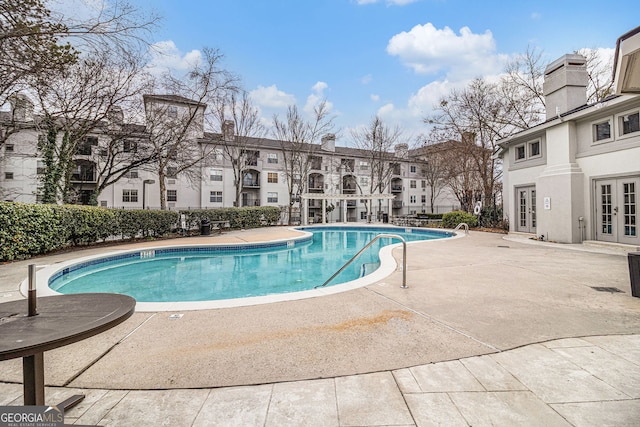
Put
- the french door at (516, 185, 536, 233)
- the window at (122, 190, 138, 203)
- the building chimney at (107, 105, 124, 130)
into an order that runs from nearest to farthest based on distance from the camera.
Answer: the french door at (516, 185, 536, 233) < the building chimney at (107, 105, 124, 130) < the window at (122, 190, 138, 203)

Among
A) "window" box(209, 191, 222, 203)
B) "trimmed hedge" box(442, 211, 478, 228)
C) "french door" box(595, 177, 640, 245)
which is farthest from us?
"window" box(209, 191, 222, 203)

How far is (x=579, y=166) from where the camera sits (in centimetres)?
1013

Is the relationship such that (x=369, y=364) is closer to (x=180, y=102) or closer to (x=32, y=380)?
(x=32, y=380)

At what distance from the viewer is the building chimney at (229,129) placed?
2170 cm

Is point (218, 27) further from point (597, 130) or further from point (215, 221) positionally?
point (597, 130)

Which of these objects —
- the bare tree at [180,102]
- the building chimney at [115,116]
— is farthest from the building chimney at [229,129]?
the building chimney at [115,116]

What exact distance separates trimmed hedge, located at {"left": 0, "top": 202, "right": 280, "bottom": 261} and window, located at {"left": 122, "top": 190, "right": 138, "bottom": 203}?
14519mm

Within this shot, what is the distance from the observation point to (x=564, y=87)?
37.4ft

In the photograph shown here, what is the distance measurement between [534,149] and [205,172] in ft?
85.3

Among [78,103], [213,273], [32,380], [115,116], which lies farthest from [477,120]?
[32,380]

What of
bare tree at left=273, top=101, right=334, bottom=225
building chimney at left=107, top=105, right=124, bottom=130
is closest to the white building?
bare tree at left=273, top=101, right=334, bottom=225

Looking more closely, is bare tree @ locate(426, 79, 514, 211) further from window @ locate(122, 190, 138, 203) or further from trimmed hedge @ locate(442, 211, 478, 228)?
window @ locate(122, 190, 138, 203)

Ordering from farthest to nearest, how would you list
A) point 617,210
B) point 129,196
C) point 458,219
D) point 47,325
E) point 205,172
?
point 205,172 < point 129,196 < point 458,219 < point 617,210 < point 47,325

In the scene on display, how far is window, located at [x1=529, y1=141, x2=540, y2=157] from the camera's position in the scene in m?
12.3
